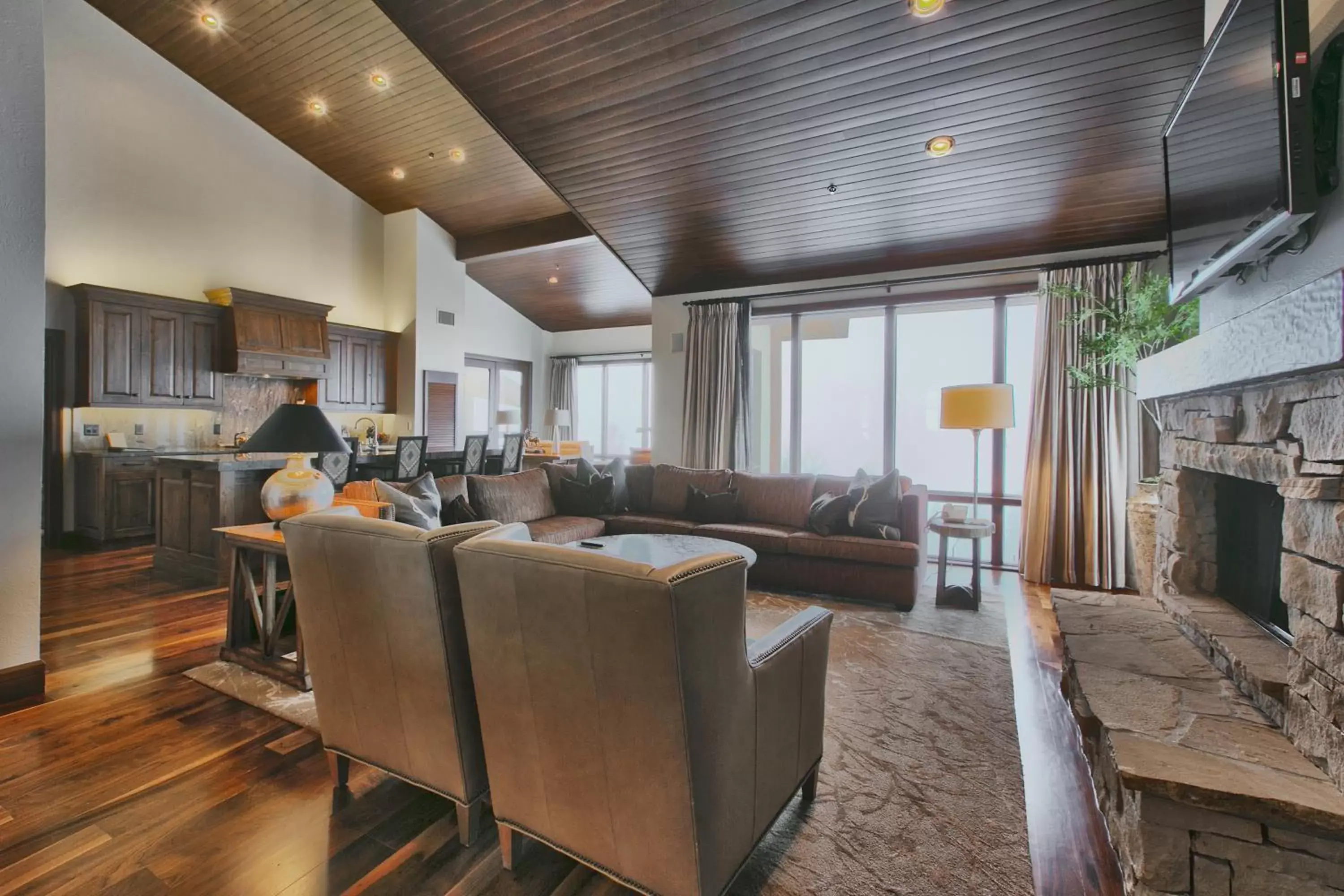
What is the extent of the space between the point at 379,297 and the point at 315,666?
7.38 meters

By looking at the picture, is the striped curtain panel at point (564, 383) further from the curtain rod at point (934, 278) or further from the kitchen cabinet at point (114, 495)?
the kitchen cabinet at point (114, 495)

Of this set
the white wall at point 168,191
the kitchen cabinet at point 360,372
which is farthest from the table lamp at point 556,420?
the white wall at point 168,191

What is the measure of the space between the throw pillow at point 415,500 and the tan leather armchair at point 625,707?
168 centimetres

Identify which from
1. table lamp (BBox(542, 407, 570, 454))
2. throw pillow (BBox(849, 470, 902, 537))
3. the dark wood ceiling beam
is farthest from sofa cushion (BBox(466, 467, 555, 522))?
table lamp (BBox(542, 407, 570, 454))

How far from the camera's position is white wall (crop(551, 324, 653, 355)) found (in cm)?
967

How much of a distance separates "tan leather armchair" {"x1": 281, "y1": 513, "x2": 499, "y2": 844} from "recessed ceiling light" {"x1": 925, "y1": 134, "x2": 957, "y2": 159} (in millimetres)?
3644

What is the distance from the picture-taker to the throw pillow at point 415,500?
2.96 metres

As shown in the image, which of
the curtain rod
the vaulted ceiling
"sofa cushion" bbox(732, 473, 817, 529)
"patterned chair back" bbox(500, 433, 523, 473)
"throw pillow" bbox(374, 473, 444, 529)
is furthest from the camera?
"patterned chair back" bbox(500, 433, 523, 473)

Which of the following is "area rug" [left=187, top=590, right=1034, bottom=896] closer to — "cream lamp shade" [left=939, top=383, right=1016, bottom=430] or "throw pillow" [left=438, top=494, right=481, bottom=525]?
"cream lamp shade" [left=939, top=383, right=1016, bottom=430]

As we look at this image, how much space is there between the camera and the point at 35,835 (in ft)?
5.32

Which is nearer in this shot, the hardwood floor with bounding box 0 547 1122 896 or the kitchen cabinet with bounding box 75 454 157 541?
the hardwood floor with bounding box 0 547 1122 896

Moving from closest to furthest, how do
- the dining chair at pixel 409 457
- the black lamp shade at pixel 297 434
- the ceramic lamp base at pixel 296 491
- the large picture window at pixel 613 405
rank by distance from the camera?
the black lamp shade at pixel 297 434 < the ceramic lamp base at pixel 296 491 < the dining chair at pixel 409 457 < the large picture window at pixel 613 405

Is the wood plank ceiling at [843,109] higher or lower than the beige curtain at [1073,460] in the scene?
higher

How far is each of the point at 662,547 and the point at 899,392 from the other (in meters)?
3.10
